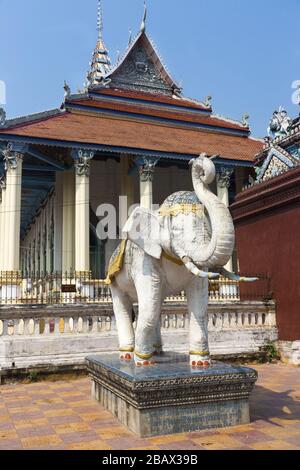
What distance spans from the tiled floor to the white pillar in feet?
25.0

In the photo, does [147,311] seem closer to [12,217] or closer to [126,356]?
[126,356]

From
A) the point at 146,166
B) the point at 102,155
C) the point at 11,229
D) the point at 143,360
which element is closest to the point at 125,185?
the point at 102,155

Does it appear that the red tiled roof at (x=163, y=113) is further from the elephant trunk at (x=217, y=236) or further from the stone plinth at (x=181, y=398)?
the stone plinth at (x=181, y=398)

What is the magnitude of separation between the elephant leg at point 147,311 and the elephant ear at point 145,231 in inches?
12.5

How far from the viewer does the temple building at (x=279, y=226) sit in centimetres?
959

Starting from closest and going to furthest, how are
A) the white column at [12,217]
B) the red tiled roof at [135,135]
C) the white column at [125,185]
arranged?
1. the white column at [12,217]
2. the red tiled roof at [135,135]
3. the white column at [125,185]

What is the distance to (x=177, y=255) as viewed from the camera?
4793mm

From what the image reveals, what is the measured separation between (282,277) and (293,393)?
369 centimetres

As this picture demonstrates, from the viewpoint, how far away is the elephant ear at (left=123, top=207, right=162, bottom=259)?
A: 4988 mm

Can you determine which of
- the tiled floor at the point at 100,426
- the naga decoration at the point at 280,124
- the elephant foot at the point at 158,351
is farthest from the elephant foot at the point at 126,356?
the naga decoration at the point at 280,124

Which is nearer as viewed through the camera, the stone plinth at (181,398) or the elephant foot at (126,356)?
the stone plinth at (181,398)

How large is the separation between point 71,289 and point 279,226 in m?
4.96

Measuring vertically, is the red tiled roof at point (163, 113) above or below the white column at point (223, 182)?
above
